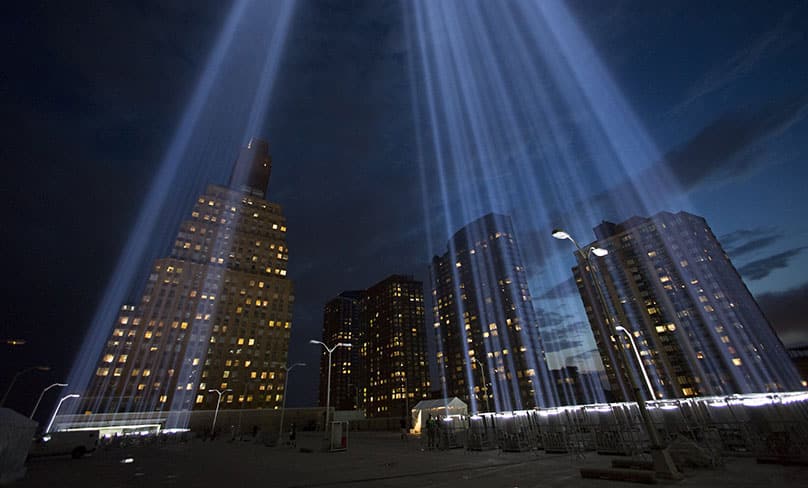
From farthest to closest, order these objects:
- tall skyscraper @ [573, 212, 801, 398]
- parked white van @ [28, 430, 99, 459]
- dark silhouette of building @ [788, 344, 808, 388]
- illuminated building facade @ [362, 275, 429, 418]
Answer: illuminated building facade @ [362, 275, 429, 418] < tall skyscraper @ [573, 212, 801, 398] < dark silhouette of building @ [788, 344, 808, 388] < parked white van @ [28, 430, 99, 459]

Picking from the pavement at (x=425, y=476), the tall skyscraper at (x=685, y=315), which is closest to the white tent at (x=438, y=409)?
the pavement at (x=425, y=476)

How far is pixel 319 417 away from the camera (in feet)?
308

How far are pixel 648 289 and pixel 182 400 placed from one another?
162057 millimetres

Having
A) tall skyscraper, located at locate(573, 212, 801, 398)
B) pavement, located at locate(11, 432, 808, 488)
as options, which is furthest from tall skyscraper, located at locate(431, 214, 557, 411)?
pavement, located at locate(11, 432, 808, 488)

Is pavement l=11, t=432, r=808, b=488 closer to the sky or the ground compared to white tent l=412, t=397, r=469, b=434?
closer to the ground

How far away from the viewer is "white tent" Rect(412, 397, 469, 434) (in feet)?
128

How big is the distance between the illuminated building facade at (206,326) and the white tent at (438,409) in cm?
7679

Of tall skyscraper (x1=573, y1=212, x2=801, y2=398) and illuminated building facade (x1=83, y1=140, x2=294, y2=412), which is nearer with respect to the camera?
illuminated building facade (x1=83, y1=140, x2=294, y2=412)

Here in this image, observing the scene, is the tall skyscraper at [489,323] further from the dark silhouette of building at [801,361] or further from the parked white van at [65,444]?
the parked white van at [65,444]

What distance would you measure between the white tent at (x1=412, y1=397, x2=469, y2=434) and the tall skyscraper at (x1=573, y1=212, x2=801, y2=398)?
70.9m

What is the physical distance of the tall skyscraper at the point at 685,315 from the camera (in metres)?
105

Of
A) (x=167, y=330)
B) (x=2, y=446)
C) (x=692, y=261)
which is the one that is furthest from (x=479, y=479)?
(x=692, y=261)

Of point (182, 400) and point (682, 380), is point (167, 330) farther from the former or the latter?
point (682, 380)

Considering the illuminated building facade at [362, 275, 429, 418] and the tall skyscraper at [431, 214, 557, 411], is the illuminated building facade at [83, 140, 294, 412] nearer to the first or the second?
the illuminated building facade at [362, 275, 429, 418]
